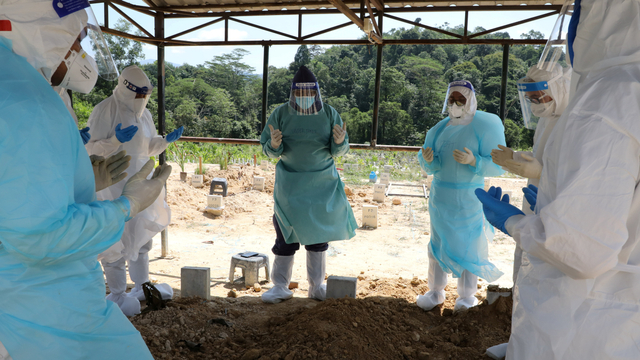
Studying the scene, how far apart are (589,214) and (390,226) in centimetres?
759

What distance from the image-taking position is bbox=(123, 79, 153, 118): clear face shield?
369cm

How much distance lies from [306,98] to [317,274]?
169 centimetres

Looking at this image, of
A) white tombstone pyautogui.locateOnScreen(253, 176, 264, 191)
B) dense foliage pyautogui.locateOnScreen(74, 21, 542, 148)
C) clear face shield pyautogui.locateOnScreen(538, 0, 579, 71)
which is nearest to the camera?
clear face shield pyautogui.locateOnScreen(538, 0, 579, 71)

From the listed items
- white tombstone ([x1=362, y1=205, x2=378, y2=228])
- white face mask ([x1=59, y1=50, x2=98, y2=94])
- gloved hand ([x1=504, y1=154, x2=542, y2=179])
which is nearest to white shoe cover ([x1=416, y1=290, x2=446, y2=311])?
gloved hand ([x1=504, y1=154, x2=542, y2=179])

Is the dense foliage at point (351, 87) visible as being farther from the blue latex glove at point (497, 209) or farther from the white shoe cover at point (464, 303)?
the blue latex glove at point (497, 209)

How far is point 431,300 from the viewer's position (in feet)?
12.9

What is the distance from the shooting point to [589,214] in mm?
1269

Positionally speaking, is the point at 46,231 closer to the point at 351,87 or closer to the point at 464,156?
the point at 464,156

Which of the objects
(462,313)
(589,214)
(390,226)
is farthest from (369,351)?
(390,226)

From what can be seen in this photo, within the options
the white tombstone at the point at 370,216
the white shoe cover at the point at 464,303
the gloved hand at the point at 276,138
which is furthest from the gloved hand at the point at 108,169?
the white tombstone at the point at 370,216

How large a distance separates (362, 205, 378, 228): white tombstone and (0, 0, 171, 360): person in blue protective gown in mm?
7224

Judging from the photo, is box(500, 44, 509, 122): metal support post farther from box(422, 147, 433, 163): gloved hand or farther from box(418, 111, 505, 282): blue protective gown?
box(422, 147, 433, 163): gloved hand

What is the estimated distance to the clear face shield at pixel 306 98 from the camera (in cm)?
392

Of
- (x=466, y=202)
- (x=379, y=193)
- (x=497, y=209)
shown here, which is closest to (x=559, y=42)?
(x=497, y=209)
